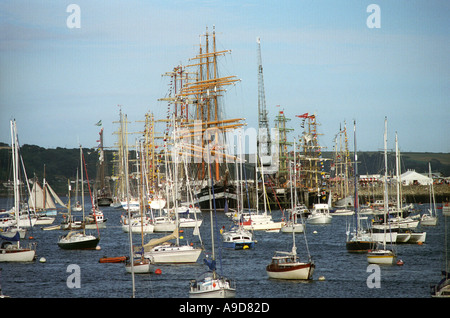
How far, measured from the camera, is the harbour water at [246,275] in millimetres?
45500

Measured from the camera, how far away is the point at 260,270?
54.4m

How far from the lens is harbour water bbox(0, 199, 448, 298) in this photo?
149 ft

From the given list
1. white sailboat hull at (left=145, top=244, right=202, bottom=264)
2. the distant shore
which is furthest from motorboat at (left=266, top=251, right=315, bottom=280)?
the distant shore

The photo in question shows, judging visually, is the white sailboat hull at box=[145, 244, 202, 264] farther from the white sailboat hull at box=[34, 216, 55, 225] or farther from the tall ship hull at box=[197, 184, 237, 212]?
the tall ship hull at box=[197, 184, 237, 212]

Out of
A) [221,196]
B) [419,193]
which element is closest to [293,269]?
[221,196]

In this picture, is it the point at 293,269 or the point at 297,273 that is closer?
the point at 293,269

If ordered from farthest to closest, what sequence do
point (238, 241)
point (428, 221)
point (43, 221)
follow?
point (43, 221) < point (428, 221) < point (238, 241)

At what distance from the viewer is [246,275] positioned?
52062 mm

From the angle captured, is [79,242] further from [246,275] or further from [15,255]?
[246,275]

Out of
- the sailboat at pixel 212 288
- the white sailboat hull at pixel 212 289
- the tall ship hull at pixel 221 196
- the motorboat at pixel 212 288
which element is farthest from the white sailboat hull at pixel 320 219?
the white sailboat hull at pixel 212 289

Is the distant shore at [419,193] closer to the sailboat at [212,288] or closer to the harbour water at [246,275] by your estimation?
the harbour water at [246,275]
